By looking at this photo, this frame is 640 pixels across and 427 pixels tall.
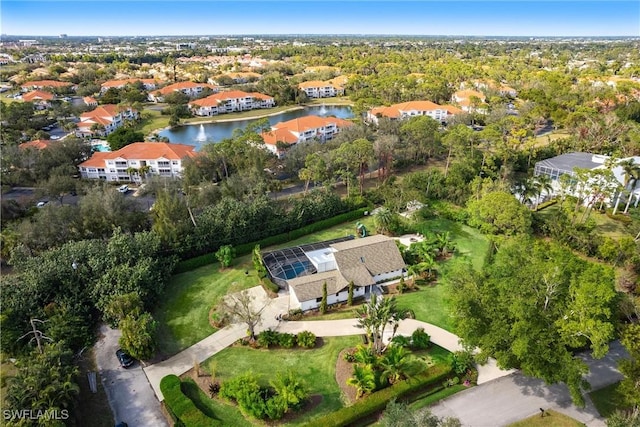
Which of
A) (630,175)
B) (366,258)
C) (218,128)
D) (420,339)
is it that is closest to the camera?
(420,339)

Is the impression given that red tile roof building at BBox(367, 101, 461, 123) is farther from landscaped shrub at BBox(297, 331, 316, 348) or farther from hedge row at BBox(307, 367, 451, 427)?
hedge row at BBox(307, 367, 451, 427)

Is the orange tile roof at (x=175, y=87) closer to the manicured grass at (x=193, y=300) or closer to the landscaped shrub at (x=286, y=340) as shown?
the manicured grass at (x=193, y=300)

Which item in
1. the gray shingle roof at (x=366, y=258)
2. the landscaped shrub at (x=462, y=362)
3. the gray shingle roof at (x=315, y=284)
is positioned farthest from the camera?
the gray shingle roof at (x=366, y=258)

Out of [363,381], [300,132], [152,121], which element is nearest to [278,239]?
[363,381]

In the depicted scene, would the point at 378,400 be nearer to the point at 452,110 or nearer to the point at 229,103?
the point at 452,110

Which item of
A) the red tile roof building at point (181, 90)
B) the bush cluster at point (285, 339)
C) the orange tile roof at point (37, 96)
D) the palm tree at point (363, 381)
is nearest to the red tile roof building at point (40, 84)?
the orange tile roof at point (37, 96)

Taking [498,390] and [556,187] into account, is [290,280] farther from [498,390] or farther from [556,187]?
[556,187]
